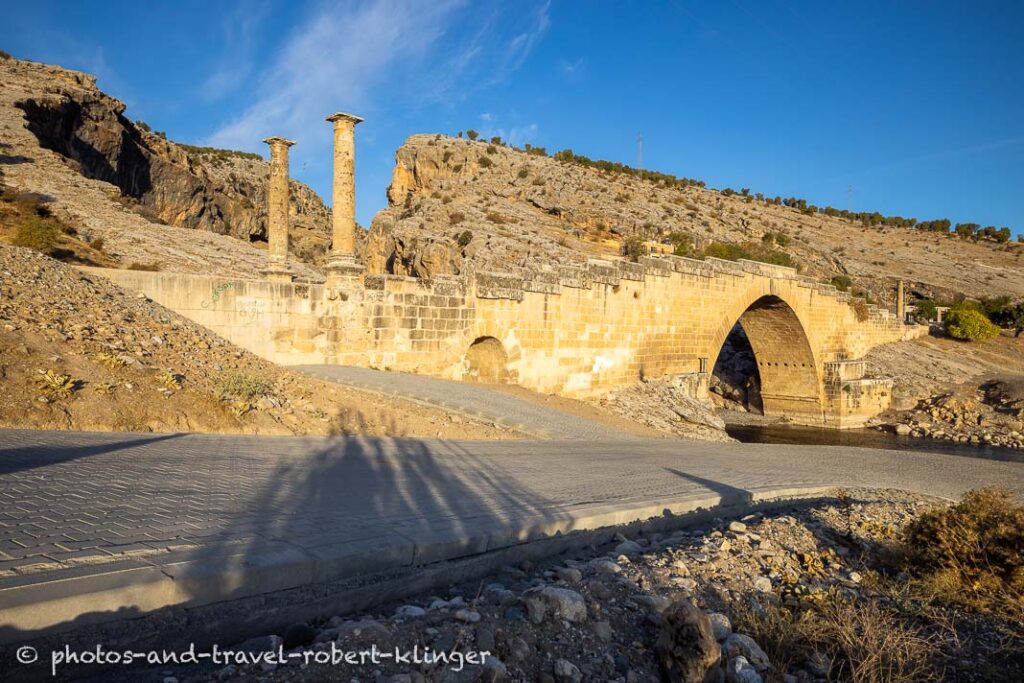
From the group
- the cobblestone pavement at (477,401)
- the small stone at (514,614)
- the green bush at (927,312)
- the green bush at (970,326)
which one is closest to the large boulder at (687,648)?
the small stone at (514,614)

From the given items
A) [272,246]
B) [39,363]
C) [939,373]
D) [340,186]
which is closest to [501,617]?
[39,363]

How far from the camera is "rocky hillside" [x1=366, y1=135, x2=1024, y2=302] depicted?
1168 inches

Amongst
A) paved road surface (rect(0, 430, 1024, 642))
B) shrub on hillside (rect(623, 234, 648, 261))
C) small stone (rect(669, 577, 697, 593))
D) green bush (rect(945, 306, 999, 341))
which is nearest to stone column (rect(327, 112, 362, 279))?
paved road surface (rect(0, 430, 1024, 642))

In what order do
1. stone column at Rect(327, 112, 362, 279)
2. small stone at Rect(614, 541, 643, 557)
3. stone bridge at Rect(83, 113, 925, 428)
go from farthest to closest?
stone column at Rect(327, 112, 362, 279) → stone bridge at Rect(83, 113, 925, 428) → small stone at Rect(614, 541, 643, 557)

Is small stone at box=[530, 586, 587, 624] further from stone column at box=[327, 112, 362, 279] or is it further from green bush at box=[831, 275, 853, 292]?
green bush at box=[831, 275, 853, 292]

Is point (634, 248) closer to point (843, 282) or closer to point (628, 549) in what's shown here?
point (843, 282)

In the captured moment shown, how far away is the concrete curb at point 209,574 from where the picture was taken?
2639 mm

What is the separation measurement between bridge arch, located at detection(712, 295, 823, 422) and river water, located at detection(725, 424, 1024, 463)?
1.77 meters

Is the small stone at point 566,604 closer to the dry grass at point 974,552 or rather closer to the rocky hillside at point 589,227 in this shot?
the dry grass at point 974,552

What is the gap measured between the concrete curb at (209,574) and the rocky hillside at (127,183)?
17019mm

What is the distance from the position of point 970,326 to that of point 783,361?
1402 cm

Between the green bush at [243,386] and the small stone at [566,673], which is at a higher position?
the green bush at [243,386]

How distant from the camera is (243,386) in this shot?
29.1 feet

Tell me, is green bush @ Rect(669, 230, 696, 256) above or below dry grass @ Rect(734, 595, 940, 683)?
above
